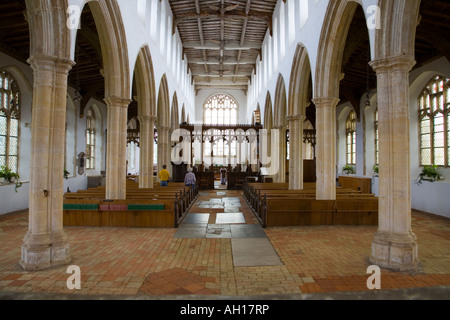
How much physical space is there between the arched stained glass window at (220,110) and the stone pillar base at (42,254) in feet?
91.6

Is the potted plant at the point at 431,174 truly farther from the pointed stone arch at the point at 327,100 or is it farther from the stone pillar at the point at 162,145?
the stone pillar at the point at 162,145

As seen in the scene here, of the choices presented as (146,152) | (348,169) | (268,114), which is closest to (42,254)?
(146,152)

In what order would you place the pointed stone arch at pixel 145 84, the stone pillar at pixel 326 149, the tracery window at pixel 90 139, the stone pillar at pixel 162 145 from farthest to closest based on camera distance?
the tracery window at pixel 90 139, the stone pillar at pixel 162 145, the pointed stone arch at pixel 145 84, the stone pillar at pixel 326 149

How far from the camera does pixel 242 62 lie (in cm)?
2541

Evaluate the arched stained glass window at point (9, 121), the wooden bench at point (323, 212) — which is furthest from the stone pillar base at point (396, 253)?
the arched stained glass window at point (9, 121)

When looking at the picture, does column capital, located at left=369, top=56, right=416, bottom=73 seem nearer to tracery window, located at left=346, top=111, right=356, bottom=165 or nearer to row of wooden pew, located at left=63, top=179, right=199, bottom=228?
row of wooden pew, located at left=63, top=179, right=199, bottom=228

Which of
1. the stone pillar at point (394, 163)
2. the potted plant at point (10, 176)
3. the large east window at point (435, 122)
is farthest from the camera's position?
the large east window at point (435, 122)

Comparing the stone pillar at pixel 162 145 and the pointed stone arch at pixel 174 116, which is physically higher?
the pointed stone arch at pixel 174 116

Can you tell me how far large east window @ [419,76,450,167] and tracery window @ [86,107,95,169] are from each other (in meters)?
17.6

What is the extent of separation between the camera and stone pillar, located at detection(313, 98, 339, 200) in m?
8.88

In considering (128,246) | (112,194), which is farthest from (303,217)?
(112,194)

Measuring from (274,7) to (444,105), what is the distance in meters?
10.7

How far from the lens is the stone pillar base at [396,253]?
4934 mm

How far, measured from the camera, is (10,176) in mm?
10375
